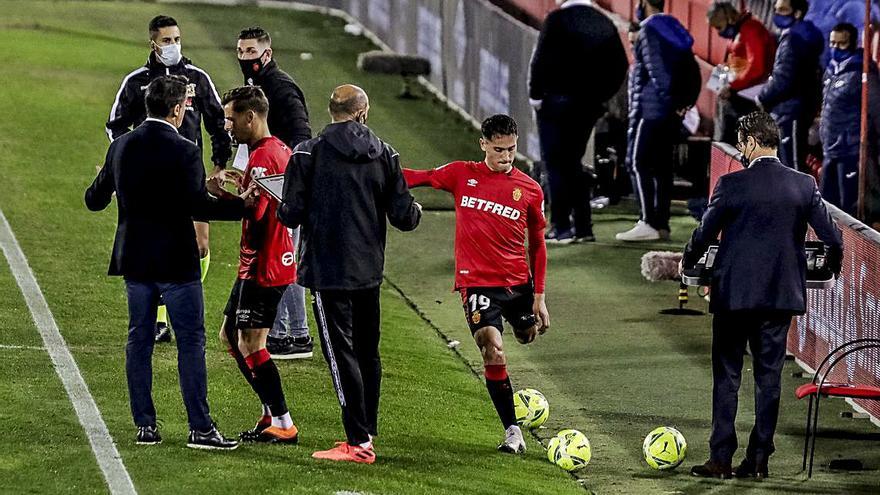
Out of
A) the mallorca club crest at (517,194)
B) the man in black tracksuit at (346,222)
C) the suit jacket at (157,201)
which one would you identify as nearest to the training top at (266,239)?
the man in black tracksuit at (346,222)

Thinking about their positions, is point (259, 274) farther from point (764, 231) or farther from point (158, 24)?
point (764, 231)

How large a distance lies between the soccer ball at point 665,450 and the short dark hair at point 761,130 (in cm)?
165

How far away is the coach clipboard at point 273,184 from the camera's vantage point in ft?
29.9

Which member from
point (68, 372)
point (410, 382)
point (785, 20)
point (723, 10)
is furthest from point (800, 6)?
point (68, 372)

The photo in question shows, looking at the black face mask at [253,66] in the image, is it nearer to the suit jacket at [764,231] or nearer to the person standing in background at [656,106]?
the suit jacket at [764,231]

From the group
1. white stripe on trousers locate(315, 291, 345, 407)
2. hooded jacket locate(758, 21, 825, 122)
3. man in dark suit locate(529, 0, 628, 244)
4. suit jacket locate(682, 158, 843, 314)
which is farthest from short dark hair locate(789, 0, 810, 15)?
white stripe on trousers locate(315, 291, 345, 407)

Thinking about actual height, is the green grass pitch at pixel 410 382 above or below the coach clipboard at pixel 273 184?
below

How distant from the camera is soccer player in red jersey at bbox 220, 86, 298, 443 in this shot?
30.6 feet

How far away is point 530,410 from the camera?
10.3 metres

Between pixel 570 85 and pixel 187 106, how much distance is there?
17.4ft

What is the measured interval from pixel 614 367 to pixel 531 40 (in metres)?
8.56

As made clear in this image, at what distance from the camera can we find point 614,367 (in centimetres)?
1202

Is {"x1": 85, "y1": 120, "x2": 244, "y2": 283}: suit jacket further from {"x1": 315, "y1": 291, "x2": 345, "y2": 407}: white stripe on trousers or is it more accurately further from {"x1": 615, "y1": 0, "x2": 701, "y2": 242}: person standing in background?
{"x1": 615, "y1": 0, "x2": 701, "y2": 242}: person standing in background

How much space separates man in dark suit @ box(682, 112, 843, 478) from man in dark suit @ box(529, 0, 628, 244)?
648 centimetres
